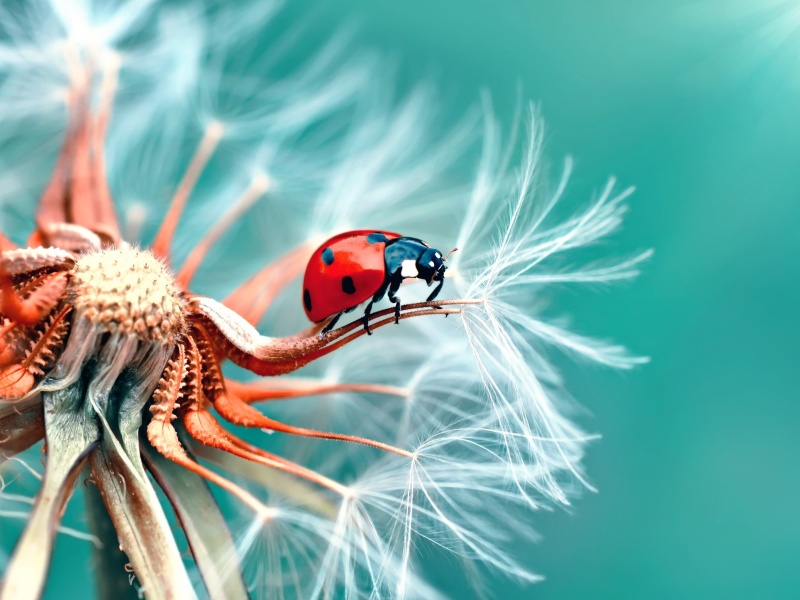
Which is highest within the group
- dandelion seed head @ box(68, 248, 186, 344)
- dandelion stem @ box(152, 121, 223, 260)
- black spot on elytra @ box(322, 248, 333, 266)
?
dandelion stem @ box(152, 121, 223, 260)

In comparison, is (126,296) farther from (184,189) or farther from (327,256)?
(184,189)

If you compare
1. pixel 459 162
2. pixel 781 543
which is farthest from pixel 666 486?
pixel 459 162

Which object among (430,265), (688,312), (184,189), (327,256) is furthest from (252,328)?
(688,312)

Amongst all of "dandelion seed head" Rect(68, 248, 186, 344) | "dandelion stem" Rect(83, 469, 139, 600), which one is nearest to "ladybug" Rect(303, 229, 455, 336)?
"dandelion seed head" Rect(68, 248, 186, 344)

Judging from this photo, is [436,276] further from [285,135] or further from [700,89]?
[700,89]

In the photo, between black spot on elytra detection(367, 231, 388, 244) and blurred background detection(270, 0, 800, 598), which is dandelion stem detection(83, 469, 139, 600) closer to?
black spot on elytra detection(367, 231, 388, 244)

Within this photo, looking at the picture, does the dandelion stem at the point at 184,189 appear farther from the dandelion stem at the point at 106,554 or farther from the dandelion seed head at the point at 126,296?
the dandelion stem at the point at 106,554
